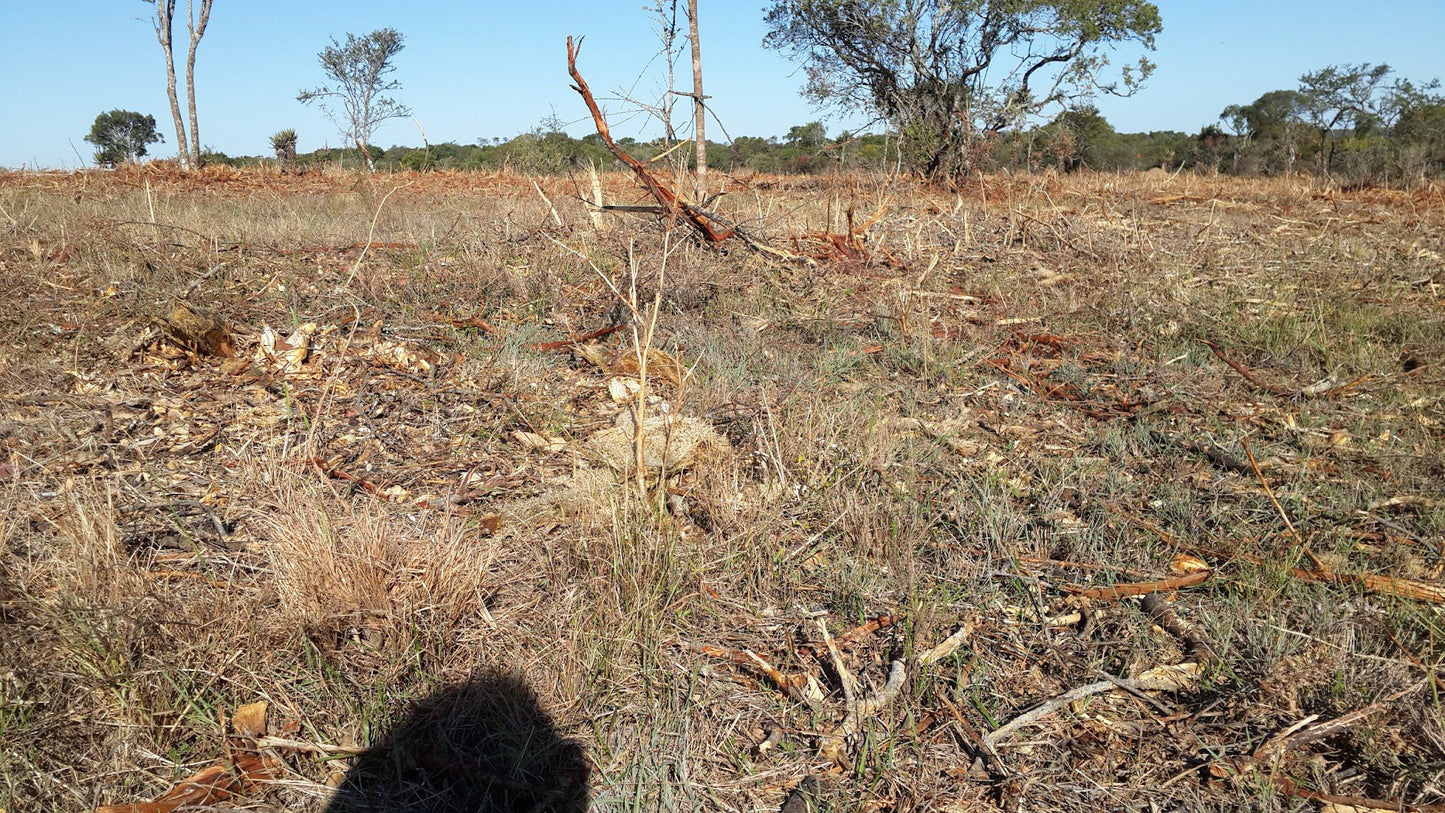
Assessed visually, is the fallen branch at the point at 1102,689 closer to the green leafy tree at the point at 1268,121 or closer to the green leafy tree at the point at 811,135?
the green leafy tree at the point at 811,135

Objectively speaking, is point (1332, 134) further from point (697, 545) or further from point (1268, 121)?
point (697, 545)

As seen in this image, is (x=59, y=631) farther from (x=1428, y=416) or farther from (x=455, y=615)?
(x=1428, y=416)

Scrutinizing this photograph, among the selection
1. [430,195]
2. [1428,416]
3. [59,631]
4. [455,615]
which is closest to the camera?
[59,631]

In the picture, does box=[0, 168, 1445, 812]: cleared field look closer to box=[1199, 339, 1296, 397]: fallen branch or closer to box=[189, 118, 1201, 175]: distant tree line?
box=[1199, 339, 1296, 397]: fallen branch

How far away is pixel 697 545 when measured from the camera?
2367mm

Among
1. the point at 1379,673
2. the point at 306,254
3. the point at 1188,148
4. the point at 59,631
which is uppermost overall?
the point at 1188,148

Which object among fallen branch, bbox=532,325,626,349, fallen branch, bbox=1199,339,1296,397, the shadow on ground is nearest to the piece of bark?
fallen branch, bbox=532,325,626,349

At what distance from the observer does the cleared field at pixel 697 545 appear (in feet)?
5.40

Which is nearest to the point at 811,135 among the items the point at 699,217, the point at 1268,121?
the point at 699,217

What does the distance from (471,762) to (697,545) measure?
0.90 m

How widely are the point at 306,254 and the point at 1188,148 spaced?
3530cm

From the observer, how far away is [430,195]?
9844 millimetres

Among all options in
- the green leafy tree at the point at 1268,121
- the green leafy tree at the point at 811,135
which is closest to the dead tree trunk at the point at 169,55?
Result: the green leafy tree at the point at 811,135

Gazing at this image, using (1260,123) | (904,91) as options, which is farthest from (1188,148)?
(904,91)
